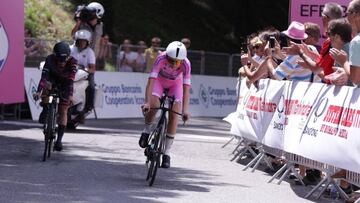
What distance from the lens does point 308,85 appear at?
12.5m

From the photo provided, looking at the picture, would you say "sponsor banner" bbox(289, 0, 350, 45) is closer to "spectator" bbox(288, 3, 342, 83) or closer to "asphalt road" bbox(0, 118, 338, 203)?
"asphalt road" bbox(0, 118, 338, 203)

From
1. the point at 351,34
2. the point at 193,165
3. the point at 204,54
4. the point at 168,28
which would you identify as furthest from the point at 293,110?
the point at 168,28

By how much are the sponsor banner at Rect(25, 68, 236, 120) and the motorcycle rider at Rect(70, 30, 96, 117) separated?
856mm

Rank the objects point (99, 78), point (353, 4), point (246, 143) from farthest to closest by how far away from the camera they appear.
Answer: point (99, 78), point (246, 143), point (353, 4)

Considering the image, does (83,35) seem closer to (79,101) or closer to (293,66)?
(79,101)

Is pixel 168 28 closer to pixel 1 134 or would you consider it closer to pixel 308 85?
pixel 1 134

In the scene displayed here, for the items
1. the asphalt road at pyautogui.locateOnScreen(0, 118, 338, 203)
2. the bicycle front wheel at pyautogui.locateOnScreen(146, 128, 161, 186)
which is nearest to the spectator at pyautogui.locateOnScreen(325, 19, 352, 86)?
the asphalt road at pyautogui.locateOnScreen(0, 118, 338, 203)

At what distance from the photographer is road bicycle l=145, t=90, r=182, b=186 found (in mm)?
12211

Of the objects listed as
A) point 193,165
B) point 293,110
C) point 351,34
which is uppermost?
point 351,34

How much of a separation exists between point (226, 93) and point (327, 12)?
17.1 m

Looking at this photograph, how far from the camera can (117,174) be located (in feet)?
43.2

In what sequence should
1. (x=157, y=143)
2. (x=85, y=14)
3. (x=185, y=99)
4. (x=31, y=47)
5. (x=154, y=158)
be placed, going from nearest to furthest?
(x=154, y=158)
(x=157, y=143)
(x=185, y=99)
(x=85, y=14)
(x=31, y=47)

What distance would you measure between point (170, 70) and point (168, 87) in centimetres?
25

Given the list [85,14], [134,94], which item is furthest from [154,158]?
[134,94]
